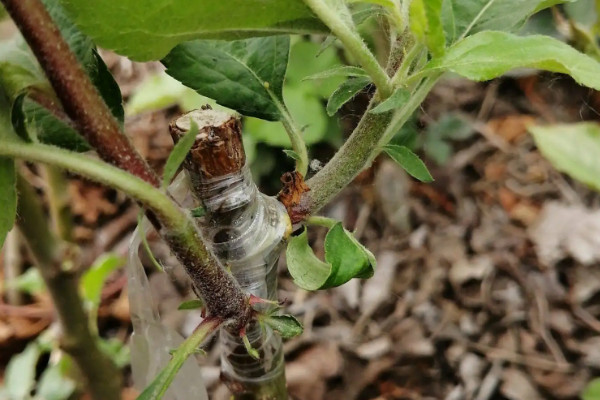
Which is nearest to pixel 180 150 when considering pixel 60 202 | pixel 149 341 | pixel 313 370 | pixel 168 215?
pixel 168 215

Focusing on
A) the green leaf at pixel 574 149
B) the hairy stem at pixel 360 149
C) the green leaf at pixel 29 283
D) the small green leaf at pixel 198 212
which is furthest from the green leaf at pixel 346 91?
the green leaf at pixel 29 283

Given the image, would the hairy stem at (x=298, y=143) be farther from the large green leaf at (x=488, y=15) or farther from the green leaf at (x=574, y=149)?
the green leaf at (x=574, y=149)

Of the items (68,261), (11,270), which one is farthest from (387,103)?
(11,270)

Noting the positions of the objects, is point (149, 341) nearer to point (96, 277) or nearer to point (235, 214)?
point (235, 214)

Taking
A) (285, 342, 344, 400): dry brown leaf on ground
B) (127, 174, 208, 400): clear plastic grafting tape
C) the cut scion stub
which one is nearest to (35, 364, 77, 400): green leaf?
(285, 342, 344, 400): dry brown leaf on ground

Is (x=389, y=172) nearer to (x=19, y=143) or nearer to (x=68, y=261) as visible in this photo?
(x=68, y=261)
